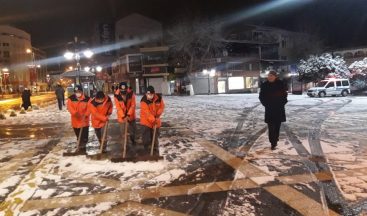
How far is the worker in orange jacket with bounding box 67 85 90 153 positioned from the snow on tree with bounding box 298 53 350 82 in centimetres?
3288

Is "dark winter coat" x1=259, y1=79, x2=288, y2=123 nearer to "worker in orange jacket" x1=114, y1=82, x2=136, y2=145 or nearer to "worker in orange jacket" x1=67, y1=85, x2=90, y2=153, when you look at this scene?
"worker in orange jacket" x1=114, y1=82, x2=136, y2=145

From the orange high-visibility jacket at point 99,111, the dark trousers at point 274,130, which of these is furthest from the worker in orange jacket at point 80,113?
the dark trousers at point 274,130

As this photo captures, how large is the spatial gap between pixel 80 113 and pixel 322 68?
3554 centimetres

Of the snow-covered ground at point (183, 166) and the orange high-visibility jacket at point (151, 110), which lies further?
the orange high-visibility jacket at point (151, 110)

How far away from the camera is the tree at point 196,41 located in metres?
44.8

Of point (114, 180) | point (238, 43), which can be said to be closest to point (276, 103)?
point (114, 180)

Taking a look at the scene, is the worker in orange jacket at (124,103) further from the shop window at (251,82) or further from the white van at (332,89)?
the shop window at (251,82)

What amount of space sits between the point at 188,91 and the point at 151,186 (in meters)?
39.7

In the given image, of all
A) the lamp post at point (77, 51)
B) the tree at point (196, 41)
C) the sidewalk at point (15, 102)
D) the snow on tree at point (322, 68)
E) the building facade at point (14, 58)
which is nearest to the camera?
the lamp post at point (77, 51)

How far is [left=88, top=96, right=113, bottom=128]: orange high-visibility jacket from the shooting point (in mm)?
8586

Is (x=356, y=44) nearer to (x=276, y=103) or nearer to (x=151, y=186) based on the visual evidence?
(x=276, y=103)

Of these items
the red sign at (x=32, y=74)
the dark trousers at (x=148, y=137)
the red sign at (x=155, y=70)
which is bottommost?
the dark trousers at (x=148, y=137)

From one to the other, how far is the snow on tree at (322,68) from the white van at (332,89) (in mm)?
5509

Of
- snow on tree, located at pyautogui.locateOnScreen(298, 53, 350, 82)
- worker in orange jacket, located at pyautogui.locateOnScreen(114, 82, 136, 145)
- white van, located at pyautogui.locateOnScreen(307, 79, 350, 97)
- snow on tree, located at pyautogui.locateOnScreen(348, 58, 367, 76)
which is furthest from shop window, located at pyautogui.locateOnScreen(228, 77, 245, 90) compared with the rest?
worker in orange jacket, located at pyautogui.locateOnScreen(114, 82, 136, 145)
